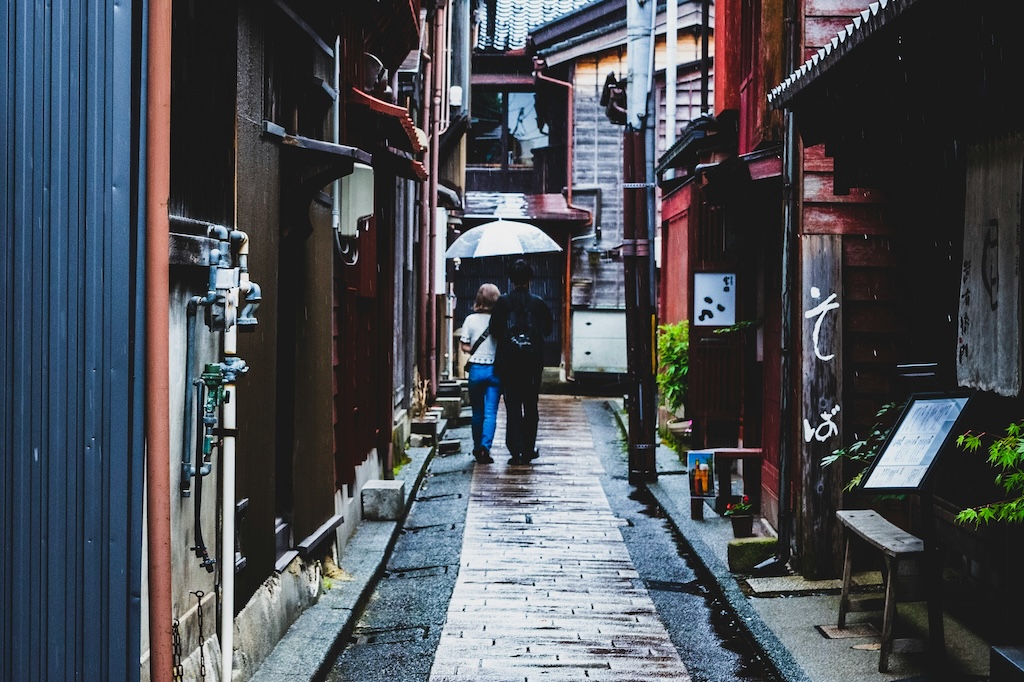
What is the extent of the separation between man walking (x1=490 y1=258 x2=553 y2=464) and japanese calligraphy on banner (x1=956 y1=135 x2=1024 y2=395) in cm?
932

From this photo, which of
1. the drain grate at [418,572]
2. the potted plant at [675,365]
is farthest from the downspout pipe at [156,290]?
the potted plant at [675,365]

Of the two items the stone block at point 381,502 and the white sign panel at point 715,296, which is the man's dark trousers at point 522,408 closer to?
the white sign panel at point 715,296

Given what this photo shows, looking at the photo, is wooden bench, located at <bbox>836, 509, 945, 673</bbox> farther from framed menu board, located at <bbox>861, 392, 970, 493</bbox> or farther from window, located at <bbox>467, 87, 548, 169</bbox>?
window, located at <bbox>467, 87, 548, 169</bbox>

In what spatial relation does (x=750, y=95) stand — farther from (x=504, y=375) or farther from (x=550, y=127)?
(x=550, y=127)

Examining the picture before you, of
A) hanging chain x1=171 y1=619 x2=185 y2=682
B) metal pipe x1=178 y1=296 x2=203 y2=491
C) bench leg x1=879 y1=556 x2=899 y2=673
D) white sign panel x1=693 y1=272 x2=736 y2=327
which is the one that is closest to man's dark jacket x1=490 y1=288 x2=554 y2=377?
white sign panel x1=693 y1=272 x2=736 y2=327

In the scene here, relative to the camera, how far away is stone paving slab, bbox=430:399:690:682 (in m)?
7.80

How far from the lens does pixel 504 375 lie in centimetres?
1673

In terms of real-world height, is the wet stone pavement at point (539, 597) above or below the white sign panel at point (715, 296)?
below

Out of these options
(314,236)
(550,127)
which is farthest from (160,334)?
(550,127)

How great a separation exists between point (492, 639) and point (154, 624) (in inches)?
155

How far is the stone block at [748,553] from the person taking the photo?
33.1ft

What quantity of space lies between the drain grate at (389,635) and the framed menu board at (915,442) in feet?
11.0

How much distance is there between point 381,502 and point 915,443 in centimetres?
650

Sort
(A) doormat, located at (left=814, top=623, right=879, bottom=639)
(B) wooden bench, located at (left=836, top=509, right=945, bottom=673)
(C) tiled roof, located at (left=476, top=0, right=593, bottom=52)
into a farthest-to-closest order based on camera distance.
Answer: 1. (C) tiled roof, located at (left=476, top=0, right=593, bottom=52)
2. (A) doormat, located at (left=814, top=623, right=879, bottom=639)
3. (B) wooden bench, located at (left=836, top=509, right=945, bottom=673)
